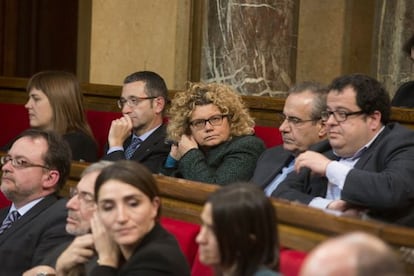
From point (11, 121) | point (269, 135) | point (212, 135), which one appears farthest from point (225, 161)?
point (11, 121)

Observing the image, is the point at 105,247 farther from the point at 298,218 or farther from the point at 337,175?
the point at 337,175

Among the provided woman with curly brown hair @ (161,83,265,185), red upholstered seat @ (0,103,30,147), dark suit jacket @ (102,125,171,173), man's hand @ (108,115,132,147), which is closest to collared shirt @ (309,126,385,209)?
woman with curly brown hair @ (161,83,265,185)

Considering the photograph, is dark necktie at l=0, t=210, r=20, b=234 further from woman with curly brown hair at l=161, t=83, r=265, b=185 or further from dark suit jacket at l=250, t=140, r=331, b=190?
dark suit jacket at l=250, t=140, r=331, b=190

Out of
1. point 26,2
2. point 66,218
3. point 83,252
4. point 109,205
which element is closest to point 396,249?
point 109,205

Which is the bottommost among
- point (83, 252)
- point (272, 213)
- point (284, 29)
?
point (83, 252)

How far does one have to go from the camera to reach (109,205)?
339 centimetres

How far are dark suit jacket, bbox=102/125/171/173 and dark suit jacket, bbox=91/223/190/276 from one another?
2.34 metres

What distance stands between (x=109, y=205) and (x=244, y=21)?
362 cm

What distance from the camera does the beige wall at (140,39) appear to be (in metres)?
7.91

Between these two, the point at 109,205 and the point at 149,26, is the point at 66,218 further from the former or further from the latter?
the point at 149,26

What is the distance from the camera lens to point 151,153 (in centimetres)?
582

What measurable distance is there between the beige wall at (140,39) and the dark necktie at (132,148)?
1.89m

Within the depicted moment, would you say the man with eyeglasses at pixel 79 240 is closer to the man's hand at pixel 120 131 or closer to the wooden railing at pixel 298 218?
the wooden railing at pixel 298 218

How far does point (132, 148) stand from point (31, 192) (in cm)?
153
